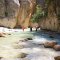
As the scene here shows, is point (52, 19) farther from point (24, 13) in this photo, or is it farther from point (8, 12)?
point (24, 13)

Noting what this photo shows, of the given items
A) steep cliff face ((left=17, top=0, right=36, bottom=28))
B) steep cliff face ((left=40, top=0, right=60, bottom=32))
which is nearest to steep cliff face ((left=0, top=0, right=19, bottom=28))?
steep cliff face ((left=17, top=0, right=36, bottom=28))

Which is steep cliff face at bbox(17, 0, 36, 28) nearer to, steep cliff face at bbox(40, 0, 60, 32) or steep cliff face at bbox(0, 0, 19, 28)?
steep cliff face at bbox(0, 0, 19, 28)

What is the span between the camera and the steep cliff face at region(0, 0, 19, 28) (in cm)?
3198

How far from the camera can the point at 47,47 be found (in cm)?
1312

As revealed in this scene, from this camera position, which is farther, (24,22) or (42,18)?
(24,22)

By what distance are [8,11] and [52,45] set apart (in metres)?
20.8

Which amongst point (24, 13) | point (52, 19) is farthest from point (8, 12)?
point (52, 19)

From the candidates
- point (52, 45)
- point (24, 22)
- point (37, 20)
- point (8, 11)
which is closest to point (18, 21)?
point (24, 22)

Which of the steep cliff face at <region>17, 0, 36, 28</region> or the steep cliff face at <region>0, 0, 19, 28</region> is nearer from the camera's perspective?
the steep cliff face at <region>0, 0, 19, 28</region>

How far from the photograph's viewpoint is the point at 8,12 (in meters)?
32.7

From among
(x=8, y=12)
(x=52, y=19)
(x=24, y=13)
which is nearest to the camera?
(x=52, y=19)

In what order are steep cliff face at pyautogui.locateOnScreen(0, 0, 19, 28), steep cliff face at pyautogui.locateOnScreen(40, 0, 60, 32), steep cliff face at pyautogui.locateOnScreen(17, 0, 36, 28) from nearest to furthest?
steep cliff face at pyautogui.locateOnScreen(40, 0, 60, 32) < steep cliff face at pyautogui.locateOnScreen(0, 0, 19, 28) < steep cliff face at pyautogui.locateOnScreen(17, 0, 36, 28)

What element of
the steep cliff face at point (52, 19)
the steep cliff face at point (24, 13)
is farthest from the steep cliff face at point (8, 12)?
the steep cliff face at point (52, 19)

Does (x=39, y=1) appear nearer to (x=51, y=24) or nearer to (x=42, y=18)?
(x=42, y=18)
